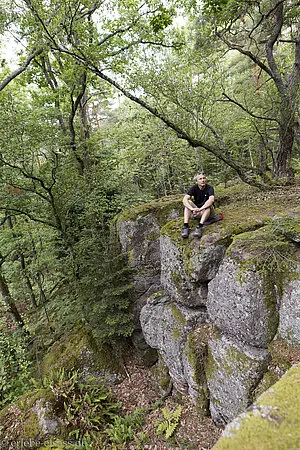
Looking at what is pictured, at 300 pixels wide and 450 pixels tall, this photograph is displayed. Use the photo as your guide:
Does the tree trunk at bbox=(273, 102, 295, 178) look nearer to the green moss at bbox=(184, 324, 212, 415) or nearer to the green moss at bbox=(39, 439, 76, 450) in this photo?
the green moss at bbox=(184, 324, 212, 415)

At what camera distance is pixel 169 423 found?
5.09m

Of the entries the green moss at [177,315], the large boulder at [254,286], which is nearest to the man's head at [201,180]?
the large boulder at [254,286]

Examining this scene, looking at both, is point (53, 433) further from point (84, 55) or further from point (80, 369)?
point (84, 55)

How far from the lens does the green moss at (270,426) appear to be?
3.89 ft

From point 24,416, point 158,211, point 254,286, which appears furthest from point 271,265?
point 24,416

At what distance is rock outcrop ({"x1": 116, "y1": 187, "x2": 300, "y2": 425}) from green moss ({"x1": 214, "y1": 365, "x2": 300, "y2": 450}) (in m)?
2.53

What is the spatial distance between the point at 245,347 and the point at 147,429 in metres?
3.40

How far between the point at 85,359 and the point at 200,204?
17.8 feet

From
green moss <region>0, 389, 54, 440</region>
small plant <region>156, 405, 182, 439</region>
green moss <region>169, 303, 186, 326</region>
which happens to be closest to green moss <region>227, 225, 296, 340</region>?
green moss <region>169, 303, 186, 326</region>

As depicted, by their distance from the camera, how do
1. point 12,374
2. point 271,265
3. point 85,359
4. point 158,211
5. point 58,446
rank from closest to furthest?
point 271,265, point 58,446, point 85,359, point 12,374, point 158,211

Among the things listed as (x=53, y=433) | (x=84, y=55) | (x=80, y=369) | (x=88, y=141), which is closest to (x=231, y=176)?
(x=88, y=141)

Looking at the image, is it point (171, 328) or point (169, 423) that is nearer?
point (169, 423)

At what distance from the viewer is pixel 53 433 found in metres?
5.20

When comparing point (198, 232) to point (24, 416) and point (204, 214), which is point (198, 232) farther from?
point (24, 416)
